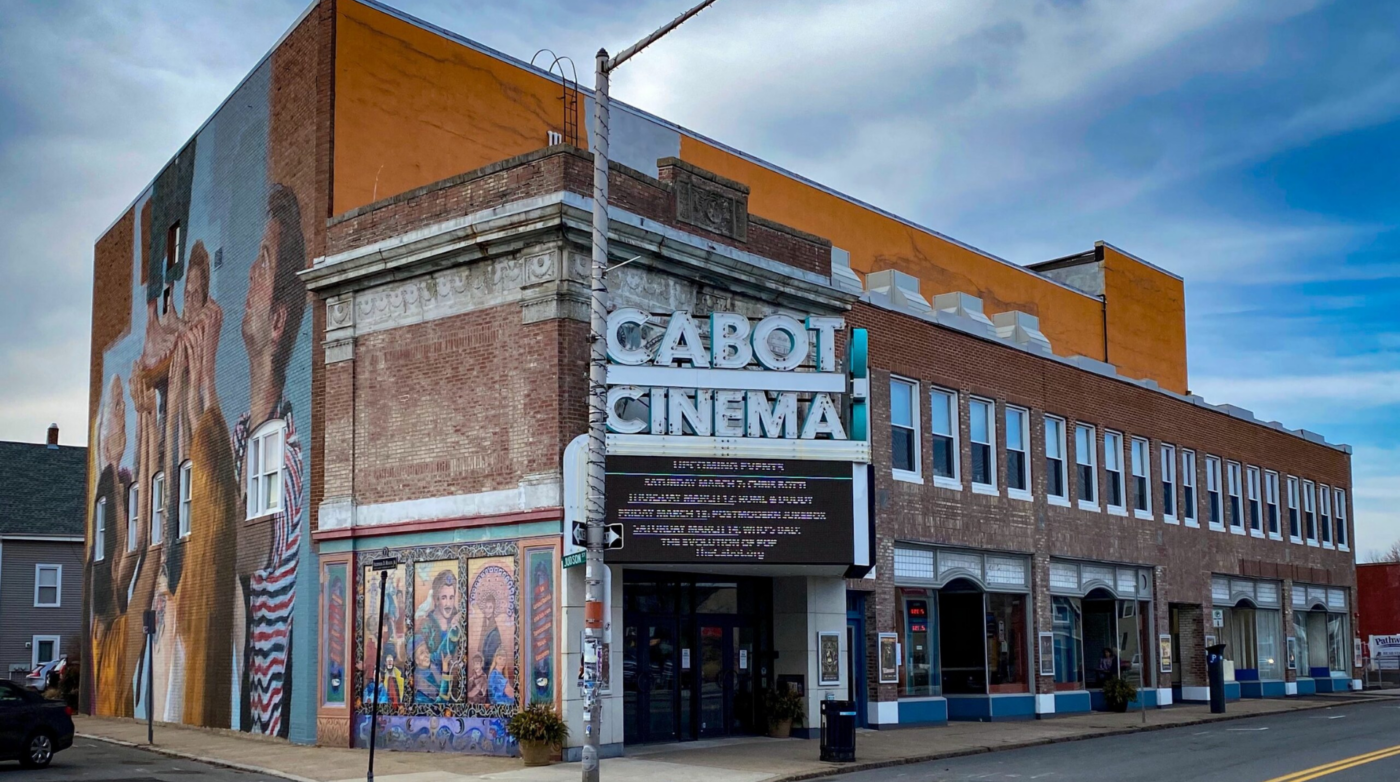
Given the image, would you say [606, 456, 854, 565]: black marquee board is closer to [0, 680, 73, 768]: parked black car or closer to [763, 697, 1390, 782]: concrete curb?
[763, 697, 1390, 782]: concrete curb

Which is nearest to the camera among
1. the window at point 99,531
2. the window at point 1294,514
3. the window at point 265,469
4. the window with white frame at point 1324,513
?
the window at point 265,469

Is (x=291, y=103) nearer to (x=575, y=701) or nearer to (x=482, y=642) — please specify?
(x=482, y=642)

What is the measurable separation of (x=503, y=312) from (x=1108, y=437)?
20.9m

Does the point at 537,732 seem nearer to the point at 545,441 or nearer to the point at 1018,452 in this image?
the point at 545,441

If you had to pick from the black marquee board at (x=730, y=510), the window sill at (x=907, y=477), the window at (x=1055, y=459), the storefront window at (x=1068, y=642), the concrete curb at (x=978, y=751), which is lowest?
the concrete curb at (x=978, y=751)

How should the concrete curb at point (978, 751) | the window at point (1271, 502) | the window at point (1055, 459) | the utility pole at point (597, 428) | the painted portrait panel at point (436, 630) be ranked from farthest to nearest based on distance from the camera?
→ 1. the window at point (1271, 502)
2. the window at point (1055, 459)
3. the painted portrait panel at point (436, 630)
4. the concrete curb at point (978, 751)
5. the utility pole at point (597, 428)

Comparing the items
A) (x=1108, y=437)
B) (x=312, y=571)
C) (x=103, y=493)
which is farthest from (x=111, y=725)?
(x=1108, y=437)

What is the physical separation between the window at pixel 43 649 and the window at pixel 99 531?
15.8m

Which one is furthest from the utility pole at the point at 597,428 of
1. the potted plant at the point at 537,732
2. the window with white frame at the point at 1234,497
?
the window with white frame at the point at 1234,497

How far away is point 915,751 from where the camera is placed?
23.5 m

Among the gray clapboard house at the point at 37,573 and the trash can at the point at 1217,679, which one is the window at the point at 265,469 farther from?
the gray clapboard house at the point at 37,573

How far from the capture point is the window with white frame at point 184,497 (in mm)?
32406

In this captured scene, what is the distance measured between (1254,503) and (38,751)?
3797 centimetres

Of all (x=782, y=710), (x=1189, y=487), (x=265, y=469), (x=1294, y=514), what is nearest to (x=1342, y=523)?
(x=1294, y=514)
